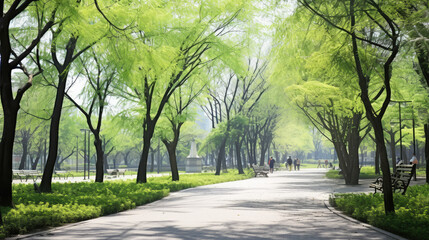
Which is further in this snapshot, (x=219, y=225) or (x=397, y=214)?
(x=219, y=225)

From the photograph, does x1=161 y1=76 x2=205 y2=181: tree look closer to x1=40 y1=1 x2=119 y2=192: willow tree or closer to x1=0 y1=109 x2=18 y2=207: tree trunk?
x1=40 y1=1 x2=119 y2=192: willow tree

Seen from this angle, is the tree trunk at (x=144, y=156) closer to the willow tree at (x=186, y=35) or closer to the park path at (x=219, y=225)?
the willow tree at (x=186, y=35)

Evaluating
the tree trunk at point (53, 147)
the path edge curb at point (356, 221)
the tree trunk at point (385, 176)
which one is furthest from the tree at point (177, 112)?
the tree trunk at point (385, 176)

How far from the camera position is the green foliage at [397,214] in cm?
846

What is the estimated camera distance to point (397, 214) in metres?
9.90

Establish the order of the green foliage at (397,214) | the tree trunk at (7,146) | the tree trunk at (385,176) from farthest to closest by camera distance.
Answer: the tree trunk at (7,146)
the tree trunk at (385,176)
the green foliage at (397,214)

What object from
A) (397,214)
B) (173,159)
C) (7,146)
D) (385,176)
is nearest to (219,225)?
(397,214)

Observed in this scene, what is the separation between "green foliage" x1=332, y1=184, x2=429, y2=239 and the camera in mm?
8465

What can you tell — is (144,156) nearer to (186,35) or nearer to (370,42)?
(186,35)

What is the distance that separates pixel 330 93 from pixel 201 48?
8.15m

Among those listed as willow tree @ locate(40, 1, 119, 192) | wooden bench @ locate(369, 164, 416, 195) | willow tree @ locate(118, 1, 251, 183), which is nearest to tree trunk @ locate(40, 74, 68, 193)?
willow tree @ locate(40, 1, 119, 192)

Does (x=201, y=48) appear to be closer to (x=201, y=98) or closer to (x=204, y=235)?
(x=201, y=98)

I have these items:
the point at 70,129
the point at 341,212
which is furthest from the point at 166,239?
the point at 70,129

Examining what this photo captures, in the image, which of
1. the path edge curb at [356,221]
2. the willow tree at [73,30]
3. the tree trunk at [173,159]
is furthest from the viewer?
the tree trunk at [173,159]
